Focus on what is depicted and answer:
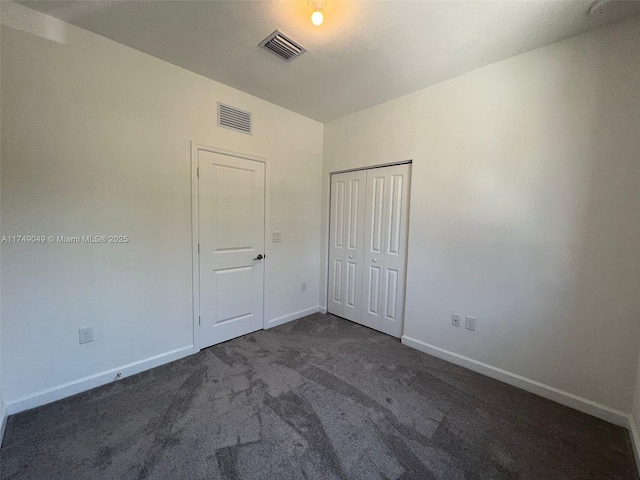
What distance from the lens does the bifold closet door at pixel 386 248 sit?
2797mm

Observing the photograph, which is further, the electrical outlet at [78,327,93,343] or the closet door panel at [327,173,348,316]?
the closet door panel at [327,173,348,316]

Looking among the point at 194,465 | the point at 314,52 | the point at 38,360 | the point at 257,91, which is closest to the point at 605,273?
the point at 314,52

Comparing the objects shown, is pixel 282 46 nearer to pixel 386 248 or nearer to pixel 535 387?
pixel 386 248

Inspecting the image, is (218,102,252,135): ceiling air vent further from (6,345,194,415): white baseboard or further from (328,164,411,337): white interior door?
(6,345,194,415): white baseboard

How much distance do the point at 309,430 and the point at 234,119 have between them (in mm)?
2799

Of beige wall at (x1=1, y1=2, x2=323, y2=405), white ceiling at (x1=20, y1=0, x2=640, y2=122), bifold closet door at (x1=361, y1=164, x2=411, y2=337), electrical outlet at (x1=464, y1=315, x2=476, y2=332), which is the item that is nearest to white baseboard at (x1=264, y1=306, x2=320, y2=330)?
bifold closet door at (x1=361, y1=164, x2=411, y2=337)

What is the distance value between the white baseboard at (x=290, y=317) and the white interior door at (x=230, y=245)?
0.13 metres

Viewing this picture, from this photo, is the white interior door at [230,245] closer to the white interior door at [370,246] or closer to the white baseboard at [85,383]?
the white baseboard at [85,383]

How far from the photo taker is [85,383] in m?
1.92

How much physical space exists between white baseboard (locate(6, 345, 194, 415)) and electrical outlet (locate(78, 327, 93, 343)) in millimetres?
289

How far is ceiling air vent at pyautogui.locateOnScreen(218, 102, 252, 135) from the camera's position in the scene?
2529 mm

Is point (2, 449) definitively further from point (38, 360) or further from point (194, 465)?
point (194, 465)

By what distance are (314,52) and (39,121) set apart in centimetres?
200

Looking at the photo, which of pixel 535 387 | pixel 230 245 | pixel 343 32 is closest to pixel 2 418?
pixel 230 245
